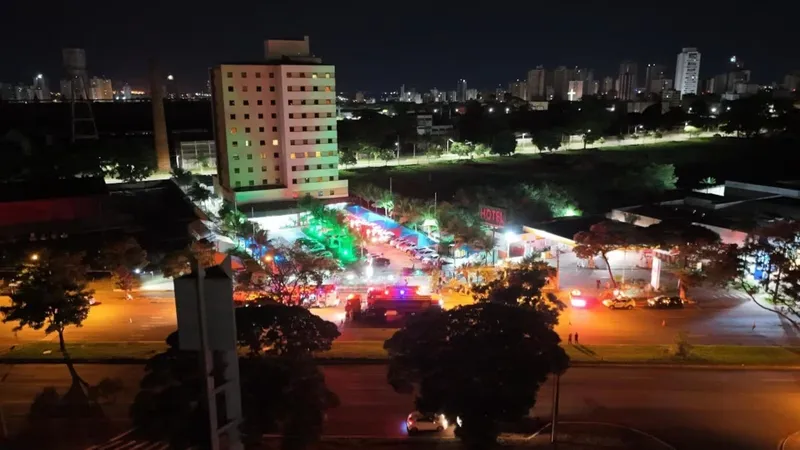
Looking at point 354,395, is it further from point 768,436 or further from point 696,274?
point 696,274

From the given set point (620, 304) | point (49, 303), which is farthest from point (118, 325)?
point (620, 304)

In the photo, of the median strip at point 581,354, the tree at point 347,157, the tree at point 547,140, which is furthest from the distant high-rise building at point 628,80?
the median strip at point 581,354

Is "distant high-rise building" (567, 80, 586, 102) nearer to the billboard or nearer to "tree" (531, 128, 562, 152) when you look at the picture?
"tree" (531, 128, 562, 152)

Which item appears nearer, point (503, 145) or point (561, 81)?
point (503, 145)

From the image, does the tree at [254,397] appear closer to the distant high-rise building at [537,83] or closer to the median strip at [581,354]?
the median strip at [581,354]

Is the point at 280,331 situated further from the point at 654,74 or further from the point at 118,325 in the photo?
the point at 654,74
